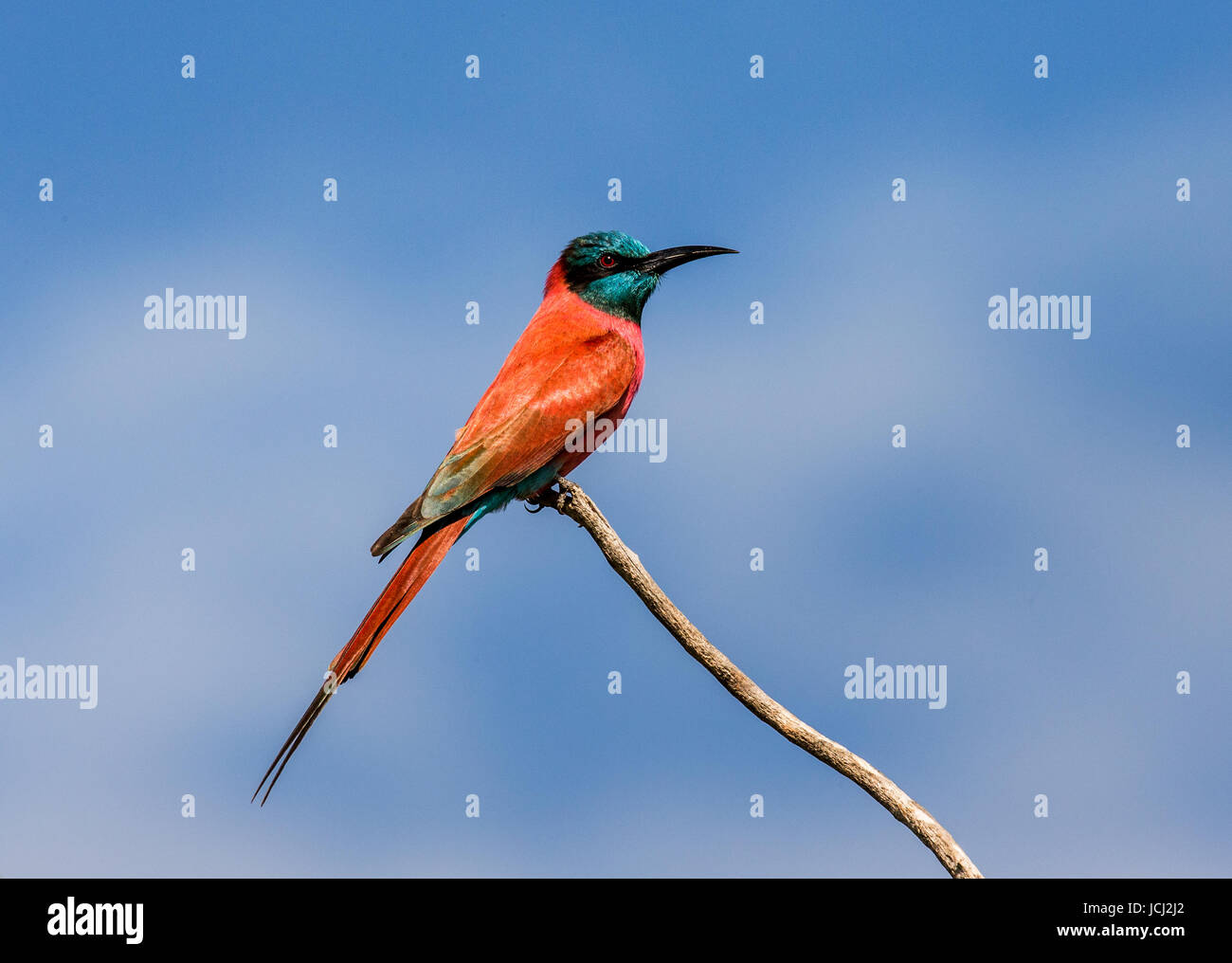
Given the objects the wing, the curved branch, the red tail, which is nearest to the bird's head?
the wing

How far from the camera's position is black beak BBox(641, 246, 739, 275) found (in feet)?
23.7

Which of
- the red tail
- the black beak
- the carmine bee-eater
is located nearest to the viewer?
the red tail

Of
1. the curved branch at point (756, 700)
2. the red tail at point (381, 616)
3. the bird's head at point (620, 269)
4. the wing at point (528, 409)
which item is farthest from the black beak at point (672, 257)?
the red tail at point (381, 616)

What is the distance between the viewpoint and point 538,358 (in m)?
6.80

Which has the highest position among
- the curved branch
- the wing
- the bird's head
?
the bird's head

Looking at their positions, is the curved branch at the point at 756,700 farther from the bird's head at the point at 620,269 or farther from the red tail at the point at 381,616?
the bird's head at the point at 620,269

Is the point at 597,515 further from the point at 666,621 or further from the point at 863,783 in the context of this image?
the point at 863,783

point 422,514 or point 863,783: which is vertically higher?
point 422,514

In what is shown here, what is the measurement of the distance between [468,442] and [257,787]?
2366mm

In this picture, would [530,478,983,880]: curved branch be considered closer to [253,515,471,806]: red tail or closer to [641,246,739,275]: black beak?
[253,515,471,806]: red tail

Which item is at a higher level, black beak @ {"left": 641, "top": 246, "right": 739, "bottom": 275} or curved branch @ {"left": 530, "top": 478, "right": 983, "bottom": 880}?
black beak @ {"left": 641, "top": 246, "right": 739, "bottom": 275}

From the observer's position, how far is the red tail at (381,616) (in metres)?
4.95

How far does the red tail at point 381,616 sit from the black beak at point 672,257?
2.39m
